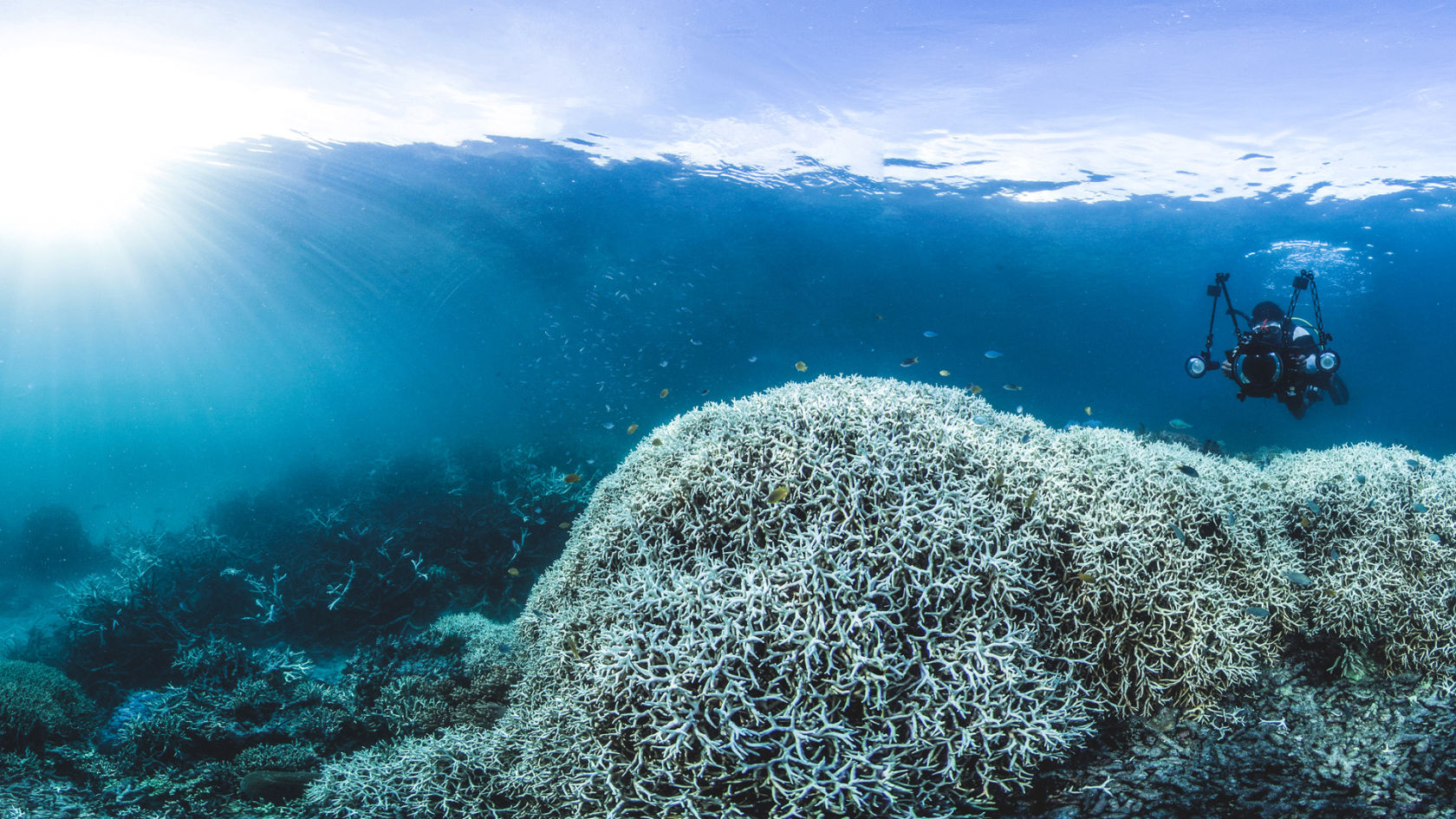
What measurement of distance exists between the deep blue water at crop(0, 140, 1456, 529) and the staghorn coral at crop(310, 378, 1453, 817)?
33.9 feet

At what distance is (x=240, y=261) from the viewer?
33.1 metres

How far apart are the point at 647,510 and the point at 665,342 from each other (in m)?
51.2

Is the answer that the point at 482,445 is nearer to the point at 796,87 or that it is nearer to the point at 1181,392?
the point at 796,87

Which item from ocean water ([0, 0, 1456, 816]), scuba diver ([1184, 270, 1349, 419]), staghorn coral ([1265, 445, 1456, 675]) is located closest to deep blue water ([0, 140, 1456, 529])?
ocean water ([0, 0, 1456, 816])

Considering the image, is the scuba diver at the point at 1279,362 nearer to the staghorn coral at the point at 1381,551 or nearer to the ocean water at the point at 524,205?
the ocean water at the point at 524,205

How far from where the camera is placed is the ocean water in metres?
8.02

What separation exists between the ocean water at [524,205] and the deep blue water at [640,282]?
1.17 ft

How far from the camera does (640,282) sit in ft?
127

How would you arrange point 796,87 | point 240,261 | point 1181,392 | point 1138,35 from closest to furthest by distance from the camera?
point 1138,35 < point 796,87 < point 240,261 < point 1181,392

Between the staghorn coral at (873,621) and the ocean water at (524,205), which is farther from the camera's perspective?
the ocean water at (524,205)

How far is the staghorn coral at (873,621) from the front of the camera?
2.73 m

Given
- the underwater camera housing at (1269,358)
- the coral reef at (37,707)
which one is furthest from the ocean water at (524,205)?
the underwater camera housing at (1269,358)

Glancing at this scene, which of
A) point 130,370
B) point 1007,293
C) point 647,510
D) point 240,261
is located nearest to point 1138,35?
point 647,510

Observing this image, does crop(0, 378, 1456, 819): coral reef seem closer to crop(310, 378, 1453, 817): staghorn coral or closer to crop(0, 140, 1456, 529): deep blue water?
crop(310, 378, 1453, 817): staghorn coral
